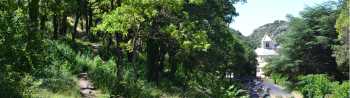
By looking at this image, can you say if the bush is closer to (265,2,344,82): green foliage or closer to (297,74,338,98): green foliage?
(297,74,338,98): green foliage

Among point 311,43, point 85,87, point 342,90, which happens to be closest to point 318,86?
point 342,90

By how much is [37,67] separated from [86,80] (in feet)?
24.9

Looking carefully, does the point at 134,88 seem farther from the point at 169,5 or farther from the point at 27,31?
the point at 27,31

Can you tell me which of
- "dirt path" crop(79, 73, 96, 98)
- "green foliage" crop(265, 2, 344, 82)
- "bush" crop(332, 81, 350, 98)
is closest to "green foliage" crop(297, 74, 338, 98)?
"bush" crop(332, 81, 350, 98)

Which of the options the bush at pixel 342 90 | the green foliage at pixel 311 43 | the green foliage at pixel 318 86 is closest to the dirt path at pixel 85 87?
the bush at pixel 342 90

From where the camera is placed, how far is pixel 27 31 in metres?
16.6

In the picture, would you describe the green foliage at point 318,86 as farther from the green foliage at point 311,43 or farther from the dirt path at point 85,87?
the dirt path at point 85,87

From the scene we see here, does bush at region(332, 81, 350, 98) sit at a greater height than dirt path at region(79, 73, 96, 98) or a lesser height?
lesser

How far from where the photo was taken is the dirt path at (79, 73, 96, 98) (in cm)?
2249

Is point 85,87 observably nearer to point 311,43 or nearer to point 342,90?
point 342,90

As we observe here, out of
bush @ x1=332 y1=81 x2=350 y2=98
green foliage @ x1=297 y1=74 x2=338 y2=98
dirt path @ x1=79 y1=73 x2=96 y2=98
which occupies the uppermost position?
dirt path @ x1=79 y1=73 x2=96 y2=98

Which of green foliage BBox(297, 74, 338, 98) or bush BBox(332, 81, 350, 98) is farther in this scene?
green foliage BBox(297, 74, 338, 98)

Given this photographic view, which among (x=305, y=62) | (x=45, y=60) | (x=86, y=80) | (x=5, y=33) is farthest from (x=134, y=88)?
(x=305, y=62)

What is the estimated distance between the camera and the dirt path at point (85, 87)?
2249 cm
